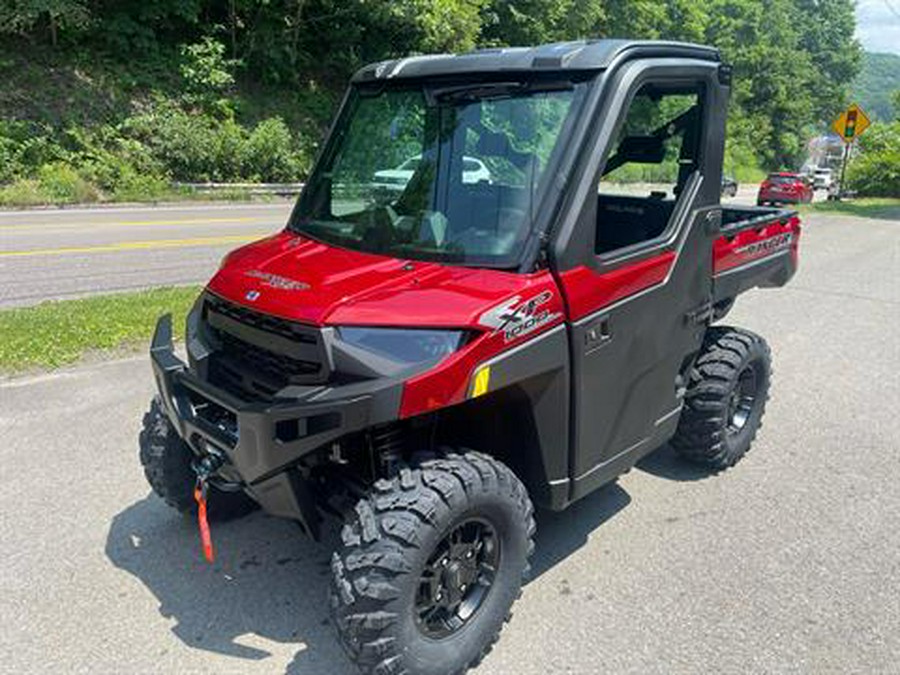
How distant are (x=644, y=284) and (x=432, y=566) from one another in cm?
152

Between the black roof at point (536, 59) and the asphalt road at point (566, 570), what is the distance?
2221mm

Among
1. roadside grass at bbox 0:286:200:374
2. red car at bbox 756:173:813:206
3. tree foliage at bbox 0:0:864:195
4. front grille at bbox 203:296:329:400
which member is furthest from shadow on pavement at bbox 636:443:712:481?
red car at bbox 756:173:813:206

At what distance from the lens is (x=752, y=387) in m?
4.76

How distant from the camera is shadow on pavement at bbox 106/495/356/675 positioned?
3004 millimetres

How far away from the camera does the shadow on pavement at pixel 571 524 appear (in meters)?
3.63

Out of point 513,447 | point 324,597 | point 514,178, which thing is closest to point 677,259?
point 514,178

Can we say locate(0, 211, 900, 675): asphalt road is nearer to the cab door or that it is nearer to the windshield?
the cab door

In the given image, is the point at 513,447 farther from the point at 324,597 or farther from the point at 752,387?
the point at 752,387

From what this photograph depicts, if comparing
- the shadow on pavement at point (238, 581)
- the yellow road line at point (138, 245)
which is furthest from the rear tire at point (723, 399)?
the yellow road line at point (138, 245)

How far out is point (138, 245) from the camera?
1280 cm

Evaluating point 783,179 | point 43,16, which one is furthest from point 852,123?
point 43,16

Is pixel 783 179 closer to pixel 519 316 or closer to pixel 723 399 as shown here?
pixel 723 399

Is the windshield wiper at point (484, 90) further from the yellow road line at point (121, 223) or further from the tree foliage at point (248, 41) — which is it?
the tree foliage at point (248, 41)

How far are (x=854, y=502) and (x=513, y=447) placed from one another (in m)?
2.31
